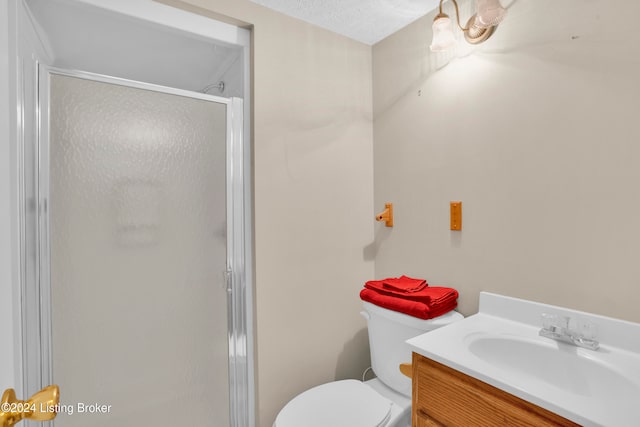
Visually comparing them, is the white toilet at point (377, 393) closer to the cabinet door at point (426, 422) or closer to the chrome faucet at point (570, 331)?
the cabinet door at point (426, 422)

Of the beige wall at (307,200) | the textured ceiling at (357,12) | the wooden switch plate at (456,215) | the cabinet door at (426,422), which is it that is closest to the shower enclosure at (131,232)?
the beige wall at (307,200)

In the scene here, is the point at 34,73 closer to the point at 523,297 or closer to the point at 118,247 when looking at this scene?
the point at 118,247

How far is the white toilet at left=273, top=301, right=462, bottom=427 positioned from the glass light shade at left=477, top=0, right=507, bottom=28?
119cm

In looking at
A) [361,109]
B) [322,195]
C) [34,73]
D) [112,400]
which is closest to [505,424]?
[322,195]

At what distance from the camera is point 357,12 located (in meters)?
1.62

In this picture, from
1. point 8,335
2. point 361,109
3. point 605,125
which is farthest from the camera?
point 361,109

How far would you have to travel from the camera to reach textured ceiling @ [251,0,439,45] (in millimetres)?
1546

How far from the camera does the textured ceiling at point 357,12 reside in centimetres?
155

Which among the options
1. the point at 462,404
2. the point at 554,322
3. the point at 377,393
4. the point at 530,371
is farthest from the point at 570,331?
the point at 377,393

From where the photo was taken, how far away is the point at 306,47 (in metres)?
1.72

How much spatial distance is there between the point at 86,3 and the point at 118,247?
966 mm

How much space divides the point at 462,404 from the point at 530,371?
13.6 inches

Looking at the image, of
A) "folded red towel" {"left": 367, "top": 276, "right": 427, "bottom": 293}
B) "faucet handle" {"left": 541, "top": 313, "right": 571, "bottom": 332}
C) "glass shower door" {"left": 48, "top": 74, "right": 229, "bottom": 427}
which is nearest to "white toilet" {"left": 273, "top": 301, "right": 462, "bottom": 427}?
"folded red towel" {"left": 367, "top": 276, "right": 427, "bottom": 293}

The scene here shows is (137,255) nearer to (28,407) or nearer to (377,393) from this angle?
(28,407)
